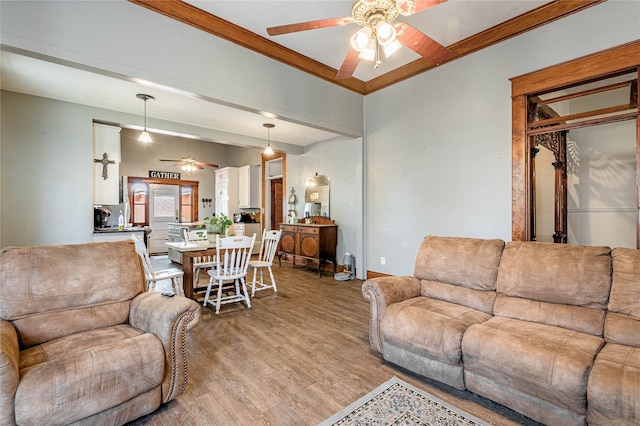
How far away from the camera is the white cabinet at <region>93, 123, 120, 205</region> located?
15.7 feet

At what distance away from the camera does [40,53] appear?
2.39m

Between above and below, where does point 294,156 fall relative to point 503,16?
below

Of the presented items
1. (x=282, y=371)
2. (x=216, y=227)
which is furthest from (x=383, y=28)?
(x=216, y=227)

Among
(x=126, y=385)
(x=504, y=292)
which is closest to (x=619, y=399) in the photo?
(x=504, y=292)

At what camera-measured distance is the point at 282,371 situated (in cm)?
229

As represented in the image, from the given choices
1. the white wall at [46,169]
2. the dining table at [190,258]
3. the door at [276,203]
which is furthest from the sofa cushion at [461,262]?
the door at [276,203]

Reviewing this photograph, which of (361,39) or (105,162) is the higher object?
(361,39)

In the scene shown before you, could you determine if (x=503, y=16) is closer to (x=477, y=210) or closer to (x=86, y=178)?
(x=477, y=210)

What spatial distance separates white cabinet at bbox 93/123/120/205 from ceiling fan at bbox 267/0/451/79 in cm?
405

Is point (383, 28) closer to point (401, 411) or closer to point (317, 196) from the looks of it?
point (401, 411)

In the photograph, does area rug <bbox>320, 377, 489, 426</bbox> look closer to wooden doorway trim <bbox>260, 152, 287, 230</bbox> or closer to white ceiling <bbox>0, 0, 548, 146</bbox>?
white ceiling <bbox>0, 0, 548, 146</bbox>

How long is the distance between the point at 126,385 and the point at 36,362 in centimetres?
47

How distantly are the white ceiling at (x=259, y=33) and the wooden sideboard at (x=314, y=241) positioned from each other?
2334 millimetres

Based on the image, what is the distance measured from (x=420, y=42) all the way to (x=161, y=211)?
8.72 meters
